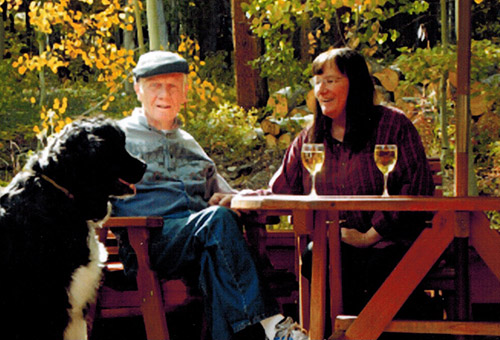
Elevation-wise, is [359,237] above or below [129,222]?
below

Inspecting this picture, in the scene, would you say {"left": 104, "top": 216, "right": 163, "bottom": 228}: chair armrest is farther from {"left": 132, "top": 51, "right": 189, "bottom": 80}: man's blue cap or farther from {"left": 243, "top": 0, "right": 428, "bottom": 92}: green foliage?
{"left": 243, "top": 0, "right": 428, "bottom": 92}: green foliage

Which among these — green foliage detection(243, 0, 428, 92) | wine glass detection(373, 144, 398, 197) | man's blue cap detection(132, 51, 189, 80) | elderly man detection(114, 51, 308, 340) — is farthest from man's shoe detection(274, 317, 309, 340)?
green foliage detection(243, 0, 428, 92)

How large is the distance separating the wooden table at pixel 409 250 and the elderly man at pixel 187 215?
0.22 m

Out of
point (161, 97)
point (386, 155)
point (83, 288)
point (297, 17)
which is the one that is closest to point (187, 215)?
point (161, 97)

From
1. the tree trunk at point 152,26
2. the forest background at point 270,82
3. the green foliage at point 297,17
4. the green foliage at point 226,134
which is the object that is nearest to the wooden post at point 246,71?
the forest background at point 270,82

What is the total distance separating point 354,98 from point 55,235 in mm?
1396

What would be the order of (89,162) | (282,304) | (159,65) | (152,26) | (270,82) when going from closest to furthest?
(89,162) → (159,65) → (282,304) → (152,26) → (270,82)

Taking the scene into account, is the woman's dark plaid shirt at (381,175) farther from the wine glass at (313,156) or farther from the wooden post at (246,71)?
A: the wooden post at (246,71)

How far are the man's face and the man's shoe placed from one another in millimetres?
1124

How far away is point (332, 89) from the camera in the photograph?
3.09m

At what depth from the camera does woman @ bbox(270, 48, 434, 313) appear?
113 inches

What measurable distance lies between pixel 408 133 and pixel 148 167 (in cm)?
116

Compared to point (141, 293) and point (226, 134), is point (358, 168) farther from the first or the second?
point (226, 134)

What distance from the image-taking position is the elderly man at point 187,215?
2.79m
